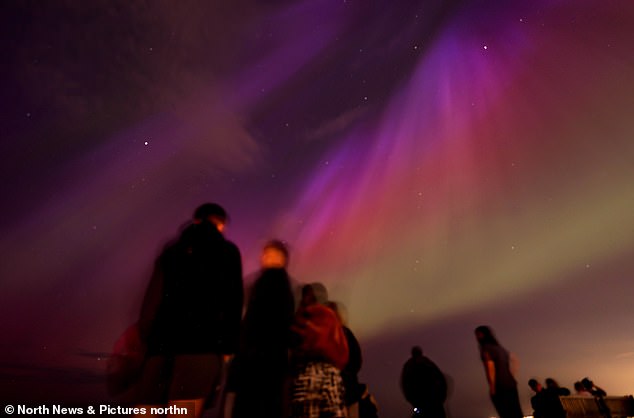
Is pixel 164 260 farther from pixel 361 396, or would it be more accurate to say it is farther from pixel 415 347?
pixel 415 347

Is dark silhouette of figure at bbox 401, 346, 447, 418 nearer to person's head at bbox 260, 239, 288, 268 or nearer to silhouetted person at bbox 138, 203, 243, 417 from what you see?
person's head at bbox 260, 239, 288, 268

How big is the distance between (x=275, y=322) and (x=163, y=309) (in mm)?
898

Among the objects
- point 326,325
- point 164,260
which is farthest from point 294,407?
point 164,260

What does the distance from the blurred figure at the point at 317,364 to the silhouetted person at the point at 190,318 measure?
629 mm

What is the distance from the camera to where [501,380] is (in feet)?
21.5

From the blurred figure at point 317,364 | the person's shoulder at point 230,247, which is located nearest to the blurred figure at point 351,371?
the blurred figure at point 317,364

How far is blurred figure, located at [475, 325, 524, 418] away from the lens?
6.52 metres

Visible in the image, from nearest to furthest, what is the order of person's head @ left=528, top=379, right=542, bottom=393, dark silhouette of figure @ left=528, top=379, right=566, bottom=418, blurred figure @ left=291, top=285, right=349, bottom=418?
blurred figure @ left=291, top=285, right=349, bottom=418 < dark silhouette of figure @ left=528, top=379, right=566, bottom=418 < person's head @ left=528, top=379, right=542, bottom=393

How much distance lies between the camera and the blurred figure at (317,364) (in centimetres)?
317

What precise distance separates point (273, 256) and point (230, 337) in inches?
33.8

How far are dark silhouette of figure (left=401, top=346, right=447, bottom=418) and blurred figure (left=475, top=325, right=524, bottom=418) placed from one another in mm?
966

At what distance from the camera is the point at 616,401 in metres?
12.3

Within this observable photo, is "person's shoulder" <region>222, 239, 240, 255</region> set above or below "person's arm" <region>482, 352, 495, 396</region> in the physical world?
above

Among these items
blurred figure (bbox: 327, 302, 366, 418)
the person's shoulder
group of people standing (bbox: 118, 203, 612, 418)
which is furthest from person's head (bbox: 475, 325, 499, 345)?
the person's shoulder
